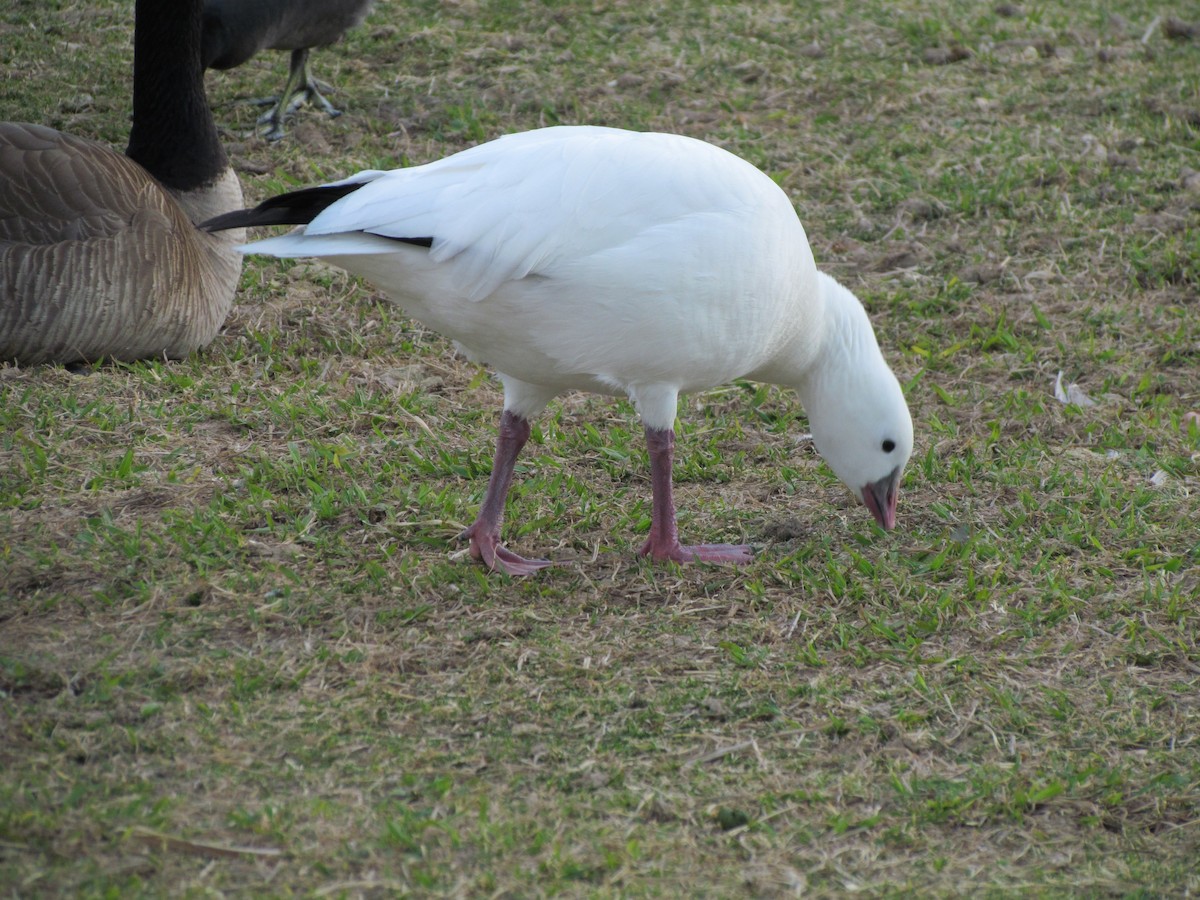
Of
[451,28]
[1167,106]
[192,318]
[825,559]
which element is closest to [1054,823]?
[825,559]

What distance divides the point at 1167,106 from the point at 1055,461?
3.63 metres

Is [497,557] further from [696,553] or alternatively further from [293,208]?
[293,208]

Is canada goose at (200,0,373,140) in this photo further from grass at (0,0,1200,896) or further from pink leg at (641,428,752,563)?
pink leg at (641,428,752,563)

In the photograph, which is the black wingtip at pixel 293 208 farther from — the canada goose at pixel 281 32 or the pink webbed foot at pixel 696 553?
the canada goose at pixel 281 32

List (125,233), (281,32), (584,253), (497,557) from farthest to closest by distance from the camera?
(281,32) < (125,233) < (497,557) < (584,253)

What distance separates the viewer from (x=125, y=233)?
16.2ft

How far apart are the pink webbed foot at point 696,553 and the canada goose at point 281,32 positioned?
3636 mm

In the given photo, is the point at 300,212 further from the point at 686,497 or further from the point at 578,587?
the point at 686,497

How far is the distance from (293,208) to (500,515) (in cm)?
109

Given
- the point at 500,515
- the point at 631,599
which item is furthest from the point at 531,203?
the point at 631,599

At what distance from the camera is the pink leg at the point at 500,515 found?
386 centimetres

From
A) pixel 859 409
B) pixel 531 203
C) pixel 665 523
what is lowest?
pixel 665 523

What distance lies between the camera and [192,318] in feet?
16.6

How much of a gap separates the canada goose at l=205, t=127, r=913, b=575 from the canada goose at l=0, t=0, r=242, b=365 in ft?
4.84
